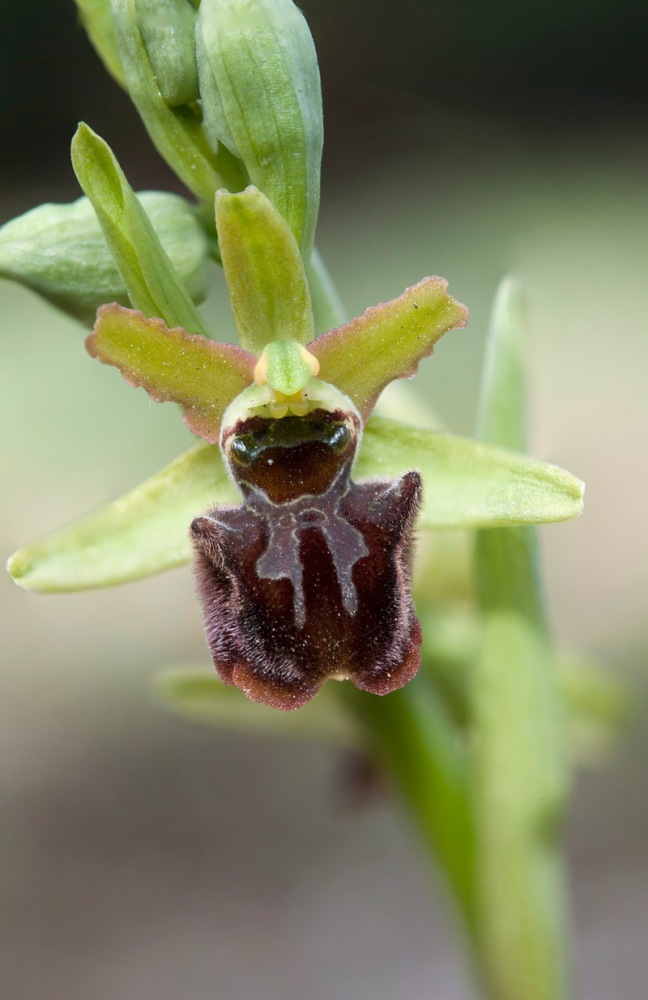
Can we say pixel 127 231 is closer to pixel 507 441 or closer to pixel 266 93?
pixel 266 93

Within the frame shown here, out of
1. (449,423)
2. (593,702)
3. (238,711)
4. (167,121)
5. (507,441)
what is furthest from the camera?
(449,423)

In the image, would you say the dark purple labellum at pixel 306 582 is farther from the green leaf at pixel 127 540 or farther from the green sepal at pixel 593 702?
the green sepal at pixel 593 702

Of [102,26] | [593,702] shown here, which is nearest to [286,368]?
[102,26]

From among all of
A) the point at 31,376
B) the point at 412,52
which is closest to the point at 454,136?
the point at 412,52

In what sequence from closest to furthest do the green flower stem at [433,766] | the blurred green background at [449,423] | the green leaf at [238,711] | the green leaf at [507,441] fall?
the green leaf at [507,441] < the green flower stem at [433,766] < the green leaf at [238,711] < the blurred green background at [449,423]

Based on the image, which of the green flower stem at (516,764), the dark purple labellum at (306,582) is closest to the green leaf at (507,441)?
A: the green flower stem at (516,764)
